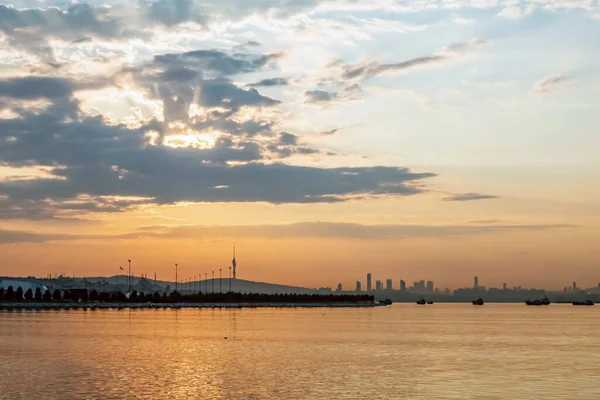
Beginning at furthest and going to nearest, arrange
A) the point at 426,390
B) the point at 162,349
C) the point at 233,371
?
1. the point at 162,349
2. the point at 233,371
3. the point at 426,390

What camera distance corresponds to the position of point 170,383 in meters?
66.7

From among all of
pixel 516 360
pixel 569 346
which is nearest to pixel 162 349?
pixel 516 360

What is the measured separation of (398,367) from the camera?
268ft

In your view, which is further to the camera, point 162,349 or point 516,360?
point 162,349

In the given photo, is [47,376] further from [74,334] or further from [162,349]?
[74,334]

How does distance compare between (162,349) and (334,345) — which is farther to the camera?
(334,345)

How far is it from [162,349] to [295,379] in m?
38.7

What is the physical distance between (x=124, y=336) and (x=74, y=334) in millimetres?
9073

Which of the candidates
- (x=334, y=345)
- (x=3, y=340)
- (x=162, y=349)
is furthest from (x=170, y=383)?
(x=3, y=340)

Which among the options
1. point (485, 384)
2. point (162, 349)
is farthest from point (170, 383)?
point (162, 349)

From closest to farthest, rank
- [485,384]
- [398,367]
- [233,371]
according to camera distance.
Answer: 1. [485,384]
2. [233,371]
3. [398,367]

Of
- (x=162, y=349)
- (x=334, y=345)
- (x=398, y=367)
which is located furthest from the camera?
(x=334, y=345)

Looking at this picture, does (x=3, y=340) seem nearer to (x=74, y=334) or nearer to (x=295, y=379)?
(x=74, y=334)

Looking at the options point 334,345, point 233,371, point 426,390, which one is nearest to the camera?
point 426,390
